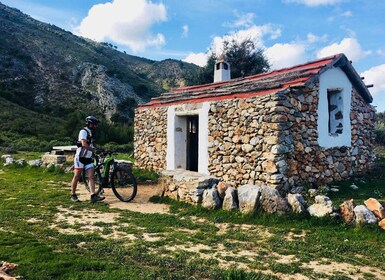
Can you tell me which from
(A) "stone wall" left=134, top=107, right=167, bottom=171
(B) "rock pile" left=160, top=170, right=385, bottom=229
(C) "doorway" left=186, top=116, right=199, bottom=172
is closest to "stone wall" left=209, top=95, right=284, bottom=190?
(B) "rock pile" left=160, top=170, right=385, bottom=229

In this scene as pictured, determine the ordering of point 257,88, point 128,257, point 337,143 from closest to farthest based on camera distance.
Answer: point 128,257
point 257,88
point 337,143

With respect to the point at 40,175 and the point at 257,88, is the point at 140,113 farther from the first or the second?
the point at 257,88

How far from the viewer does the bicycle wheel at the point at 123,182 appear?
7.74 meters

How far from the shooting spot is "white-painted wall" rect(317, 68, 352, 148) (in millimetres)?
8992

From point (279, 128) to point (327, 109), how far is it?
2478mm

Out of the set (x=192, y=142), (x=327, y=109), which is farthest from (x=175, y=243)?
(x=192, y=142)

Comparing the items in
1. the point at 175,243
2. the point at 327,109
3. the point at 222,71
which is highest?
the point at 222,71

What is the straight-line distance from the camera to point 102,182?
780 centimetres

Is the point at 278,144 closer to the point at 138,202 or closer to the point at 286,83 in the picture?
the point at 286,83

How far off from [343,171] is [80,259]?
8.05m

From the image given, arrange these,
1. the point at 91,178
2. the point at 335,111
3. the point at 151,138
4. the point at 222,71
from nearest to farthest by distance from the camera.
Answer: the point at 91,178, the point at 335,111, the point at 151,138, the point at 222,71

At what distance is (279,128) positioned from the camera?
7.68 metres

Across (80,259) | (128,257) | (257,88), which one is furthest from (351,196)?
(80,259)

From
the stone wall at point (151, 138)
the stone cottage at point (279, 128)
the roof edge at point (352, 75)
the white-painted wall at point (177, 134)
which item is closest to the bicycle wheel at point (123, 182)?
the stone cottage at point (279, 128)
